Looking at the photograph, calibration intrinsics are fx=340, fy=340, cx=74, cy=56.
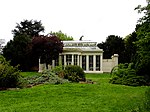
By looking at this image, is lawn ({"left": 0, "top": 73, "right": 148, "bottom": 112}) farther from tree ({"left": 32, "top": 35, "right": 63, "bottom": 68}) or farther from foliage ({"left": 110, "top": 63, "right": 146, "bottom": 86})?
tree ({"left": 32, "top": 35, "right": 63, "bottom": 68})

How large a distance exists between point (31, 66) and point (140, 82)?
28.8m

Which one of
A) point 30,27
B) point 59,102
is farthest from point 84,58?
point 59,102

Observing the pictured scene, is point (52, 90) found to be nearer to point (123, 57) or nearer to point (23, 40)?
point (23, 40)

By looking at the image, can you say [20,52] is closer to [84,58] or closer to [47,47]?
[47,47]

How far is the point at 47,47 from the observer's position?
4303 centimetres

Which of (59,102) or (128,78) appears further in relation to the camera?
(128,78)

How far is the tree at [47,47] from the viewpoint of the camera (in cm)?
4297

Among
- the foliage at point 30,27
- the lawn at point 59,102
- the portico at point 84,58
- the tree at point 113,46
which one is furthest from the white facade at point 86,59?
the lawn at point 59,102

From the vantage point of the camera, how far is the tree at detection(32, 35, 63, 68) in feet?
141

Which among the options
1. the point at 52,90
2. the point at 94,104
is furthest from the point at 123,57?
the point at 94,104

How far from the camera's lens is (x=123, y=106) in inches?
408

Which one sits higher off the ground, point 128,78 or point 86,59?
point 86,59

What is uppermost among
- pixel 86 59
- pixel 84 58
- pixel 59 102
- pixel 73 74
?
pixel 84 58

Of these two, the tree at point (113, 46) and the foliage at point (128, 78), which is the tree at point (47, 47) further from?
the foliage at point (128, 78)
